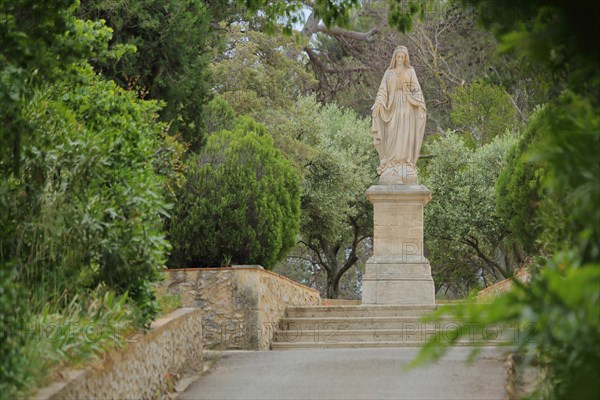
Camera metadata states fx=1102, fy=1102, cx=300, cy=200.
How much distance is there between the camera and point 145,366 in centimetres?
945

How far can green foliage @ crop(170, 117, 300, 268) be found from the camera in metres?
16.8

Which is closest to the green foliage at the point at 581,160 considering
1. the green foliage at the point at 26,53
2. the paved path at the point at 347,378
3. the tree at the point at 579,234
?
the tree at the point at 579,234

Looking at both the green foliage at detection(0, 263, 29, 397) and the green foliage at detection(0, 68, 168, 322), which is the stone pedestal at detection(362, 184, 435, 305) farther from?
the green foliage at detection(0, 263, 29, 397)

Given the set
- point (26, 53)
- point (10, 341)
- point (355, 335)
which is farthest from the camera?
point (355, 335)

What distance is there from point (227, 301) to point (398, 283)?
4.95 metres

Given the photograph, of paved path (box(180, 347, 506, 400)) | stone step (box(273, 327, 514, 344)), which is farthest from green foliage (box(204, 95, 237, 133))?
paved path (box(180, 347, 506, 400))

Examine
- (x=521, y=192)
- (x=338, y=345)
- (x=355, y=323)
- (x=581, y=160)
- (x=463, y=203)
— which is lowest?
(x=338, y=345)

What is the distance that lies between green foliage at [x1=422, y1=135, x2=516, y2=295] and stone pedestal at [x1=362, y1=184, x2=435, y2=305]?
29.2ft

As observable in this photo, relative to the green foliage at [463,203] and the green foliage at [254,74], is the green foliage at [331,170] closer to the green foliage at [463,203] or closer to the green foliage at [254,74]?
the green foliage at [254,74]

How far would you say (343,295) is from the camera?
4212 centimetres

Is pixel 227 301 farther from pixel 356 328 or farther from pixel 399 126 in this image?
pixel 399 126

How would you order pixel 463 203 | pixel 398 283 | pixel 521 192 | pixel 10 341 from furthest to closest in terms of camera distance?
pixel 463 203 < pixel 521 192 < pixel 398 283 < pixel 10 341

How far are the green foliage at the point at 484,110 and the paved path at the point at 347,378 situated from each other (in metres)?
19.4

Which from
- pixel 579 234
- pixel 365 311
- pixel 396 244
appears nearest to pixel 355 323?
pixel 365 311
